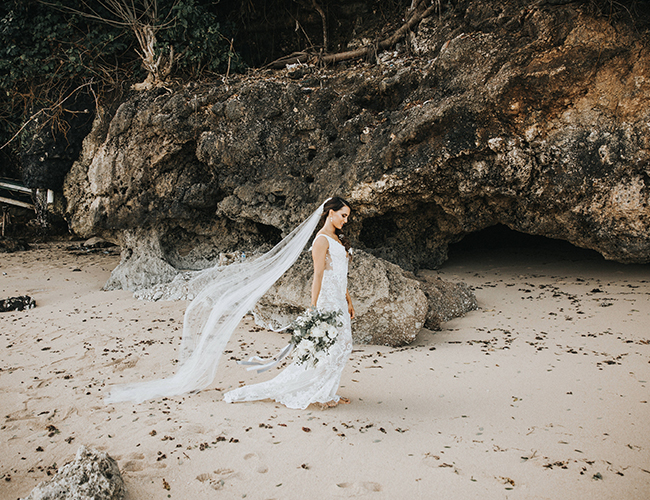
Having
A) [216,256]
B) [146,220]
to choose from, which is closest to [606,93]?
[216,256]

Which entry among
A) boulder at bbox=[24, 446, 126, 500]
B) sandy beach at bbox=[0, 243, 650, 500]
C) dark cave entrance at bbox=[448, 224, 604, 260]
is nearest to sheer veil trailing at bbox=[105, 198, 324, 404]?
sandy beach at bbox=[0, 243, 650, 500]

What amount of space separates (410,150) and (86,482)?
19.4 ft

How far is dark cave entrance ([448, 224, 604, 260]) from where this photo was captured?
961 cm

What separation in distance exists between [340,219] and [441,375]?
6.30 ft

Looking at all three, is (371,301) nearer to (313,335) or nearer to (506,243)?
(313,335)

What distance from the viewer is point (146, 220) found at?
916 centimetres

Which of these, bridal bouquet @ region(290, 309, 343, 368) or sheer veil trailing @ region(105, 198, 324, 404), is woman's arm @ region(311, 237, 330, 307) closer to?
bridal bouquet @ region(290, 309, 343, 368)

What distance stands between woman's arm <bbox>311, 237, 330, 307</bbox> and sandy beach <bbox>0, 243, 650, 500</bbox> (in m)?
1.06

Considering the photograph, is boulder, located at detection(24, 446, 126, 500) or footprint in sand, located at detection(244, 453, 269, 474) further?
footprint in sand, located at detection(244, 453, 269, 474)

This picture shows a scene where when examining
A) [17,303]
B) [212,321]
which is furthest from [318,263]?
[17,303]

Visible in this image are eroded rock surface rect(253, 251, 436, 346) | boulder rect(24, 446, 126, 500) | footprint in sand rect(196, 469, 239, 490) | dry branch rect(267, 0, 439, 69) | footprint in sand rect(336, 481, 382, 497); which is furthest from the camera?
dry branch rect(267, 0, 439, 69)

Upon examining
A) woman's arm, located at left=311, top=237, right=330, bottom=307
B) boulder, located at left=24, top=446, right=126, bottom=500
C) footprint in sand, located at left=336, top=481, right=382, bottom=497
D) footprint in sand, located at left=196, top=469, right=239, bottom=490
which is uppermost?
woman's arm, located at left=311, top=237, right=330, bottom=307

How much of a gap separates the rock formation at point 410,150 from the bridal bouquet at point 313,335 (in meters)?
3.73

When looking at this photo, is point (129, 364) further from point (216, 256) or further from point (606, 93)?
point (606, 93)
